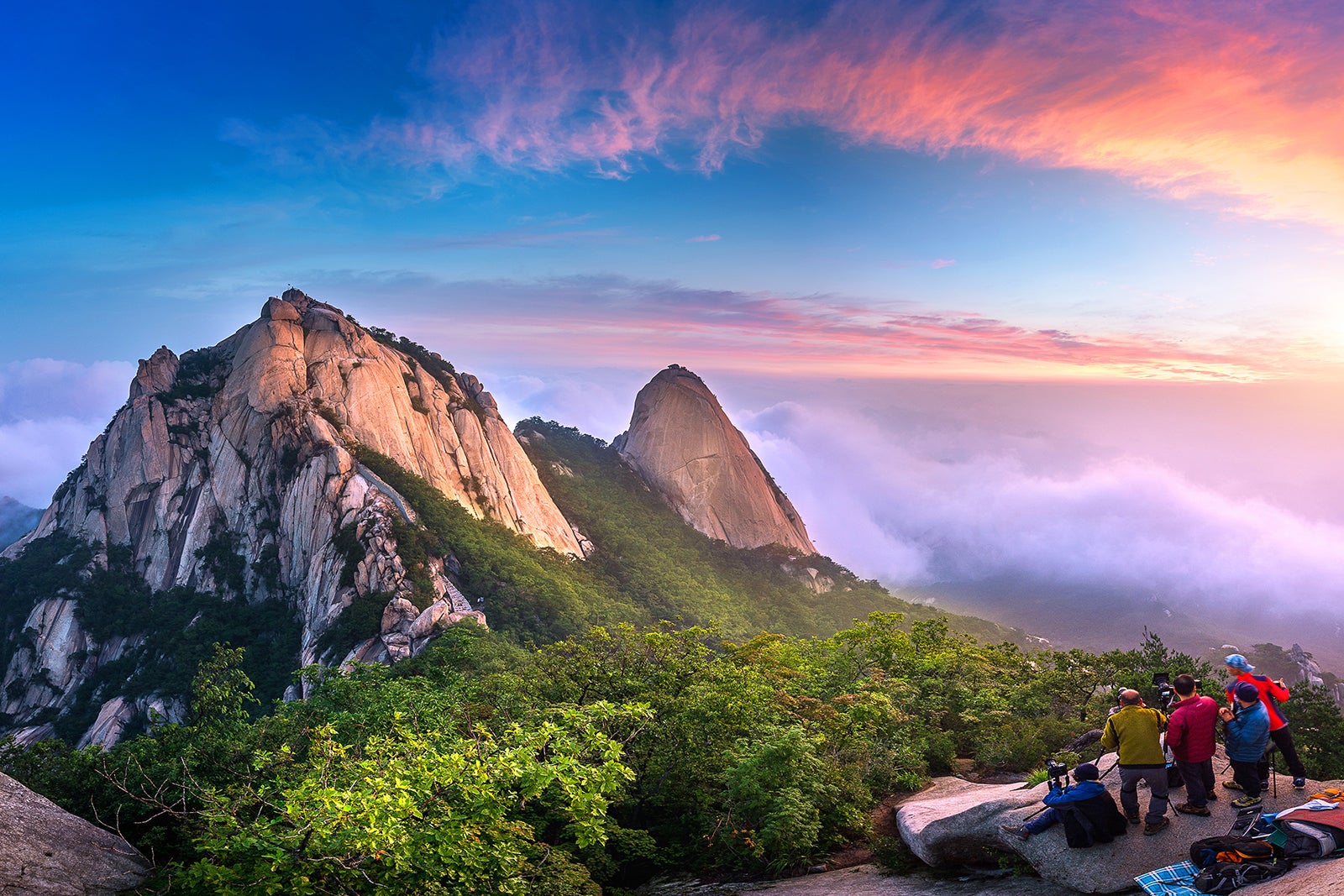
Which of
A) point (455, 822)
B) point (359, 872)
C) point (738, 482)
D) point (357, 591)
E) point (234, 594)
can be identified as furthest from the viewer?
point (738, 482)

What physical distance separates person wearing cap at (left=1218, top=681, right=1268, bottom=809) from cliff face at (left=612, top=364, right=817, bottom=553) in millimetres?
82890

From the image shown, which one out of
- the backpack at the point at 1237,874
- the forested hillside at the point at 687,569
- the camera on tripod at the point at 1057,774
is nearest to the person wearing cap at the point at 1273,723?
the backpack at the point at 1237,874

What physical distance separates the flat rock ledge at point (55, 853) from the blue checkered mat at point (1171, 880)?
42.7 feet

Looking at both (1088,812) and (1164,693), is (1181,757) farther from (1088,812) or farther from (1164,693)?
(1088,812)

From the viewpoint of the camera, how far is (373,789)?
8844mm

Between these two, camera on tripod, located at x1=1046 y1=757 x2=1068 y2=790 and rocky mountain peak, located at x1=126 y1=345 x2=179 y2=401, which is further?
rocky mountain peak, located at x1=126 y1=345 x2=179 y2=401

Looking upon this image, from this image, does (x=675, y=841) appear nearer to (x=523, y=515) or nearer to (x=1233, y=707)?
(x=1233, y=707)

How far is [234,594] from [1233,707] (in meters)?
68.3

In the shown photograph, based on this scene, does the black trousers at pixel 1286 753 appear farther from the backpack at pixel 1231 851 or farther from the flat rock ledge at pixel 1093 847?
the backpack at pixel 1231 851

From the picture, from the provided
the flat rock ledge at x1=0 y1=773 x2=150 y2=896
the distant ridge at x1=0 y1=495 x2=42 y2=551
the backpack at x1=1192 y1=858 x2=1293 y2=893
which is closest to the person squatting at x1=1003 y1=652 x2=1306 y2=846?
the backpack at x1=1192 y1=858 x2=1293 y2=893

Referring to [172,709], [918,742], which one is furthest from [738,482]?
[918,742]

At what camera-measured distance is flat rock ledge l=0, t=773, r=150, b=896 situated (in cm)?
861

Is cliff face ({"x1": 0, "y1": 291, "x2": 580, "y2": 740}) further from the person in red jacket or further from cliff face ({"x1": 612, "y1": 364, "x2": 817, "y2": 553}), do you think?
the person in red jacket

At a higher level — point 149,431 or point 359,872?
point 149,431
